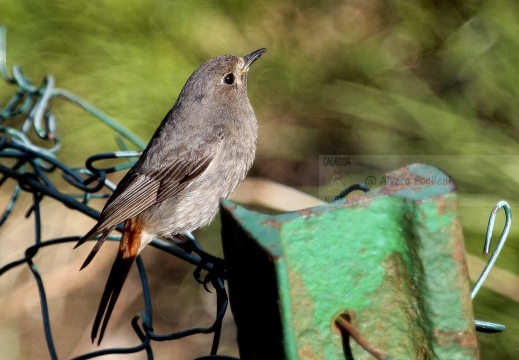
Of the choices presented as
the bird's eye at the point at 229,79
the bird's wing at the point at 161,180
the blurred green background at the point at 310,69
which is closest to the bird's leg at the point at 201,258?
the bird's wing at the point at 161,180

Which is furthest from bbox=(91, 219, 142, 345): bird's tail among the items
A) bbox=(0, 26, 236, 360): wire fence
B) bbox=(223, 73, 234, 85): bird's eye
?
bbox=(223, 73, 234, 85): bird's eye

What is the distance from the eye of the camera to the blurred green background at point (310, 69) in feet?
9.72

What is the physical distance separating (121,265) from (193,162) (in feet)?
1.62

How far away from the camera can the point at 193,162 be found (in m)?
2.89

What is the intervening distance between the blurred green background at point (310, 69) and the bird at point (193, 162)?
60 centimetres

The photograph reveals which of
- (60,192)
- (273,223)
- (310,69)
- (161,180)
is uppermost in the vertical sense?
(310,69)

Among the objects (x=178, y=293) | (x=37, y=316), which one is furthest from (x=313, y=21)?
(x=37, y=316)

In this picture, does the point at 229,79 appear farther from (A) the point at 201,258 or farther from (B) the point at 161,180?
(A) the point at 201,258

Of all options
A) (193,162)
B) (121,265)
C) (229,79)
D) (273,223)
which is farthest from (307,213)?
(229,79)

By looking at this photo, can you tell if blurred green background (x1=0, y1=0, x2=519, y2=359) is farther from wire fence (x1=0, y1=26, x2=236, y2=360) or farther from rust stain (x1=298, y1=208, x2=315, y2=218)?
rust stain (x1=298, y1=208, x2=315, y2=218)

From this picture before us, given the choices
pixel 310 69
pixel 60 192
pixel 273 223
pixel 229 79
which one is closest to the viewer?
pixel 273 223

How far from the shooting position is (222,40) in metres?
3.87

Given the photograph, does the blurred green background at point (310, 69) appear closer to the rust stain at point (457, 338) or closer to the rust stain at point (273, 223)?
the rust stain at point (457, 338)

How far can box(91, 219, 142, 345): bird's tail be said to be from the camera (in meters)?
2.50
